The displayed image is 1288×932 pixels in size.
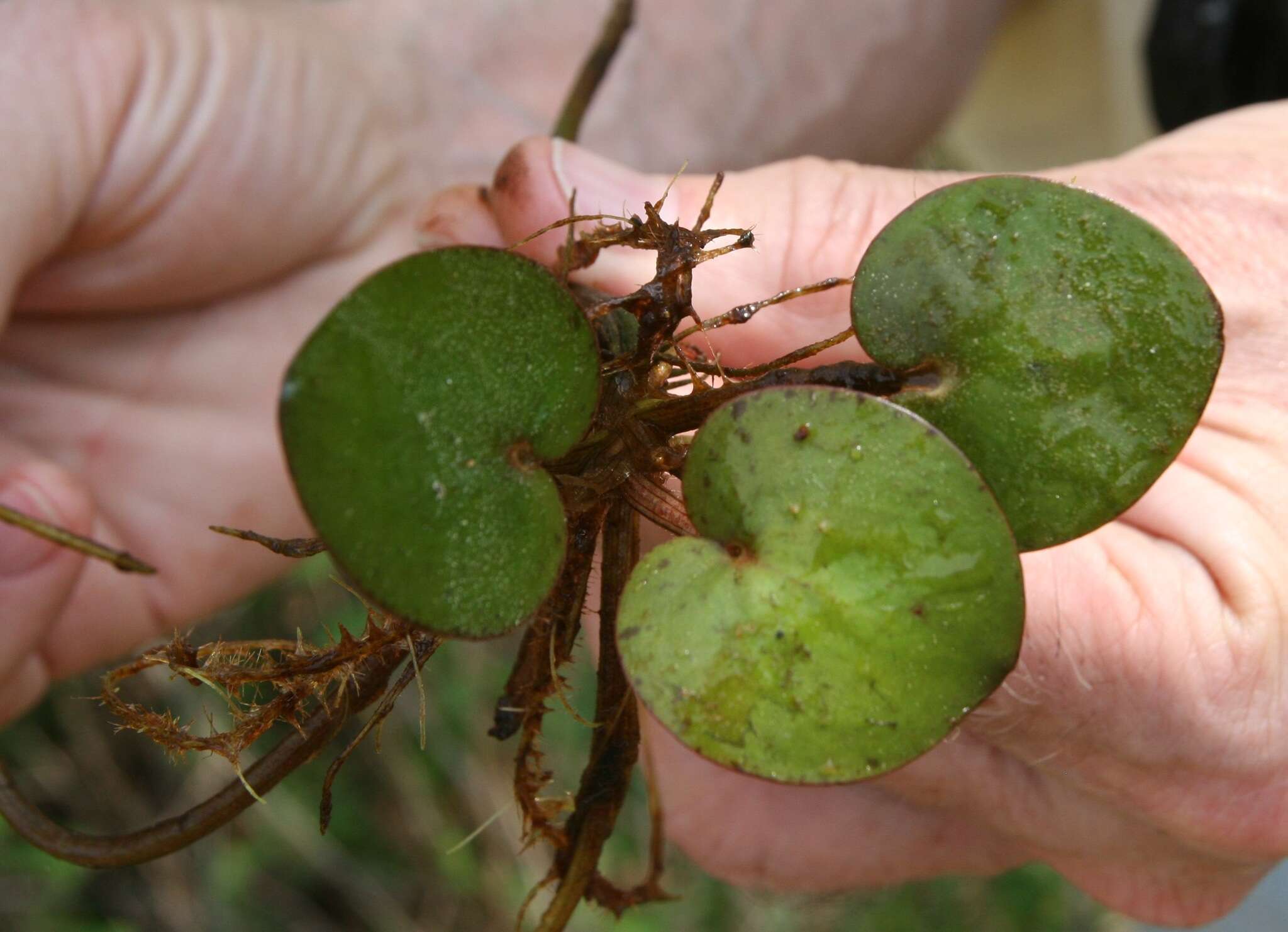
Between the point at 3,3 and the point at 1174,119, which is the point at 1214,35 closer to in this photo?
the point at 1174,119

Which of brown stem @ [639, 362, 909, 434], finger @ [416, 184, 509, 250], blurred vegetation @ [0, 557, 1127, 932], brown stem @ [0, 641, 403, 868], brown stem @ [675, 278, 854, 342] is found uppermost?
brown stem @ [675, 278, 854, 342]

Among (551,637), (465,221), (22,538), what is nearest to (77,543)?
(551,637)

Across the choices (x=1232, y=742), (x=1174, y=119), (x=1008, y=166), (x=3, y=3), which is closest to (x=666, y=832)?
(x=1232, y=742)

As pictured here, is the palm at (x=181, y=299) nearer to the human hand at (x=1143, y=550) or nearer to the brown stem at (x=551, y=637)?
the human hand at (x=1143, y=550)

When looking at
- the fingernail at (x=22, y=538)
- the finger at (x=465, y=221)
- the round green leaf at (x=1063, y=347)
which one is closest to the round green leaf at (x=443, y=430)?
the round green leaf at (x=1063, y=347)

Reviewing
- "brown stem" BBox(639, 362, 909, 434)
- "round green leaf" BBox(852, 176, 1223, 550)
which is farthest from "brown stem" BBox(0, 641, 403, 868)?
"round green leaf" BBox(852, 176, 1223, 550)

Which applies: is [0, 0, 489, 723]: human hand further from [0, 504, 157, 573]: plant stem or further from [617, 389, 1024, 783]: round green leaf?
[617, 389, 1024, 783]: round green leaf
